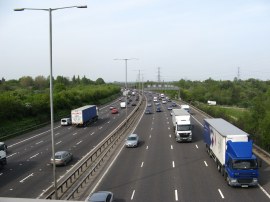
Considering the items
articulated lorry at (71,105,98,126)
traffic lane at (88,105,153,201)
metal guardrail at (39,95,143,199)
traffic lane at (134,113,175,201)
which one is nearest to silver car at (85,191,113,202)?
metal guardrail at (39,95,143,199)

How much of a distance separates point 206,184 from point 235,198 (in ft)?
10.7

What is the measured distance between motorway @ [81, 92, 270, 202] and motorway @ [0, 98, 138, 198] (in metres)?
4.32

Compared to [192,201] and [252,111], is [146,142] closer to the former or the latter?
[252,111]

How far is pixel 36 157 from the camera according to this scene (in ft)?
118

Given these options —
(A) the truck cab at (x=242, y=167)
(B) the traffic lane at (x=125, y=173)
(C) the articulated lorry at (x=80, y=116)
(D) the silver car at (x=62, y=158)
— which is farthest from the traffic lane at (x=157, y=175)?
(C) the articulated lorry at (x=80, y=116)

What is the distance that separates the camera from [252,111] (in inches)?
1858

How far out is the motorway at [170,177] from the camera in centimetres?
2208

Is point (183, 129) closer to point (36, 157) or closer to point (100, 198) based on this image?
point (36, 157)

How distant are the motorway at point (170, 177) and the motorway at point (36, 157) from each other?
4.32 m

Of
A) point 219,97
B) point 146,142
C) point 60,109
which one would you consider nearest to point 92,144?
point 146,142

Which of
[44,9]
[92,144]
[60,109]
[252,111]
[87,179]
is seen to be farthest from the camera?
[60,109]

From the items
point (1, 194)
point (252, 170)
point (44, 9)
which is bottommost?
point (1, 194)

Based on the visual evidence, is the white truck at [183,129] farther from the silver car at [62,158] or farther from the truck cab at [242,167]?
the truck cab at [242,167]

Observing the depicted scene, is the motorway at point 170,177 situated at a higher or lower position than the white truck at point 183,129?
lower
